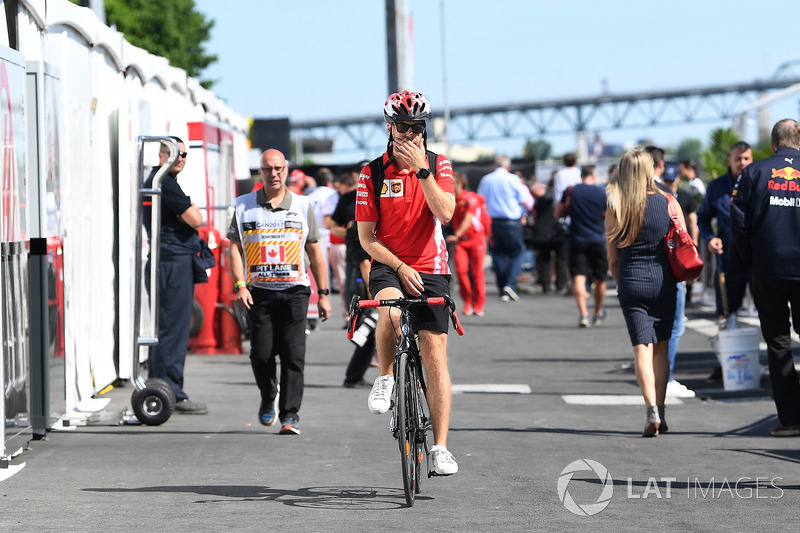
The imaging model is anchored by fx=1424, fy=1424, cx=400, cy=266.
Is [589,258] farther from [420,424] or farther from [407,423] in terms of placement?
[407,423]

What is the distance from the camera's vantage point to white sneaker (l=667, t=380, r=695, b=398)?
11.9m

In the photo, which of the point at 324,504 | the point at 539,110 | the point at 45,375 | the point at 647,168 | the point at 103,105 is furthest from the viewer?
the point at 539,110

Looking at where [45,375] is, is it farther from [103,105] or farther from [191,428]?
[103,105]

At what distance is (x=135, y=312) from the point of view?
1030 centimetres

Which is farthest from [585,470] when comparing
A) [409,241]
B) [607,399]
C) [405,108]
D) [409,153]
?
→ [607,399]

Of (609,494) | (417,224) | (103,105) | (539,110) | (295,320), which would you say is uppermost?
(539,110)

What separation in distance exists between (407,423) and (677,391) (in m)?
5.55

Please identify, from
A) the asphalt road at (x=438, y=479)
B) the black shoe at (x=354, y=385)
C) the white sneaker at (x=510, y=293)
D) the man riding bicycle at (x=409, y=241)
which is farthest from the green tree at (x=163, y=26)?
the man riding bicycle at (x=409, y=241)

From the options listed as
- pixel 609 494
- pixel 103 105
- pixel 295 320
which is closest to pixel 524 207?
pixel 103 105

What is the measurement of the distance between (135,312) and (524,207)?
15541 mm

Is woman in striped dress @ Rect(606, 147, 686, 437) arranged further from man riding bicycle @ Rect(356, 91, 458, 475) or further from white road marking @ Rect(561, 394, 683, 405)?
man riding bicycle @ Rect(356, 91, 458, 475)

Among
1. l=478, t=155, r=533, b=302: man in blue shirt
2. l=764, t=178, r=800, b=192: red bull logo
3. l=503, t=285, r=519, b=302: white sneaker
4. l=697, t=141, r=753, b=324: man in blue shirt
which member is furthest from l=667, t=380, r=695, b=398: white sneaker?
l=503, t=285, r=519, b=302: white sneaker

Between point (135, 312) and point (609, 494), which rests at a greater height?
point (135, 312)

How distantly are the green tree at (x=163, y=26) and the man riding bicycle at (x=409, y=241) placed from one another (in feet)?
159
